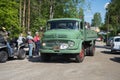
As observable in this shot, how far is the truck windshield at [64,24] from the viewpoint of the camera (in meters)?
18.5

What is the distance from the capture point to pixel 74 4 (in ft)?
168

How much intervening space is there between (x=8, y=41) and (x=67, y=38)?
3.50 m

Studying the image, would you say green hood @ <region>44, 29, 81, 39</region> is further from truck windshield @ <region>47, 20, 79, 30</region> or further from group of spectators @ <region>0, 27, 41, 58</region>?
group of spectators @ <region>0, 27, 41, 58</region>

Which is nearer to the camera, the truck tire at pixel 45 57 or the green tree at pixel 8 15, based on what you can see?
the truck tire at pixel 45 57

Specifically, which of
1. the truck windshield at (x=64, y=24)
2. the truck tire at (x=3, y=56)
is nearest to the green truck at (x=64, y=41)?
the truck windshield at (x=64, y=24)

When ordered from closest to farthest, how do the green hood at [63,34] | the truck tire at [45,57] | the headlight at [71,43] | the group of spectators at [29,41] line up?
1. the headlight at [71,43]
2. the green hood at [63,34]
3. the group of spectators at [29,41]
4. the truck tire at [45,57]

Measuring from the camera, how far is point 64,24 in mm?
18750

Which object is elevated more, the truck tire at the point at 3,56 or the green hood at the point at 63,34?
the green hood at the point at 63,34

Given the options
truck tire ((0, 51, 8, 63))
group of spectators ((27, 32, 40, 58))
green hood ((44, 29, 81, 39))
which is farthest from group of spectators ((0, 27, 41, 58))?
green hood ((44, 29, 81, 39))

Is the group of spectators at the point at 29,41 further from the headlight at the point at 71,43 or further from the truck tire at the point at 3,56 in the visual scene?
the headlight at the point at 71,43

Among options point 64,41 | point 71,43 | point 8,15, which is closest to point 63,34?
point 64,41

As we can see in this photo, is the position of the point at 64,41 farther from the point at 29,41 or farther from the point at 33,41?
the point at 33,41

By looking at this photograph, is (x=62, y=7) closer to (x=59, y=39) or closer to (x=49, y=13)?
(x=49, y=13)

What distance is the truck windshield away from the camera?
18.5m
